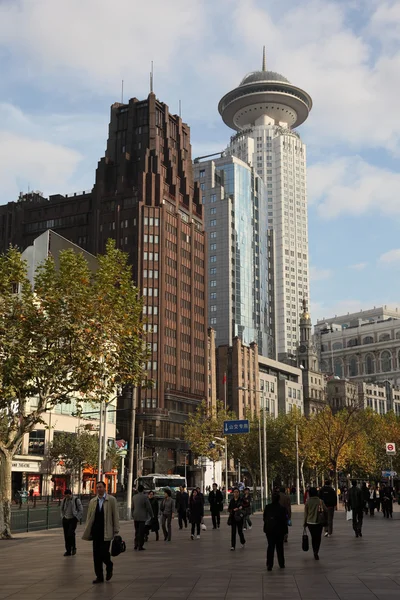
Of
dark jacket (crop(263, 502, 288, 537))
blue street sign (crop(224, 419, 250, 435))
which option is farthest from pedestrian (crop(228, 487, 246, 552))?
blue street sign (crop(224, 419, 250, 435))

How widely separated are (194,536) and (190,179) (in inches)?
4554

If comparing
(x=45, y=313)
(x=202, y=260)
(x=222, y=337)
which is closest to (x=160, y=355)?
(x=202, y=260)

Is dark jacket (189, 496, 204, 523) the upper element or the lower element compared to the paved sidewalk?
upper

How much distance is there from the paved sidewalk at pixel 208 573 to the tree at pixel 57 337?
5.83 metres

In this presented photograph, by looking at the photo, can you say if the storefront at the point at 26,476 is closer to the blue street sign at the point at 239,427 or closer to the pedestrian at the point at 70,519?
the blue street sign at the point at 239,427

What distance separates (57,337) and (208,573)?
14792 millimetres

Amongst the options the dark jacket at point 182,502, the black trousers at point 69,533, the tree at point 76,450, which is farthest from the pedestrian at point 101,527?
the tree at point 76,450

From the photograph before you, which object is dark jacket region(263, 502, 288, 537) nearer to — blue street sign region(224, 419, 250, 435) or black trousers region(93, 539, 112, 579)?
black trousers region(93, 539, 112, 579)

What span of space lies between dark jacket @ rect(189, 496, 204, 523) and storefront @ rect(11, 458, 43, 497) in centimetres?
4920

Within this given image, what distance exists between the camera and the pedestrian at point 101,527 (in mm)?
15039

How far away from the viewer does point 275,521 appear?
1675 cm

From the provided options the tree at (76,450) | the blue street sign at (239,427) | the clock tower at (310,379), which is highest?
the clock tower at (310,379)

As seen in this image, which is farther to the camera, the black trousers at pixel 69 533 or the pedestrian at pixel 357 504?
the pedestrian at pixel 357 504

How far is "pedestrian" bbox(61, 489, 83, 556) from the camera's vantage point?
21969mm
